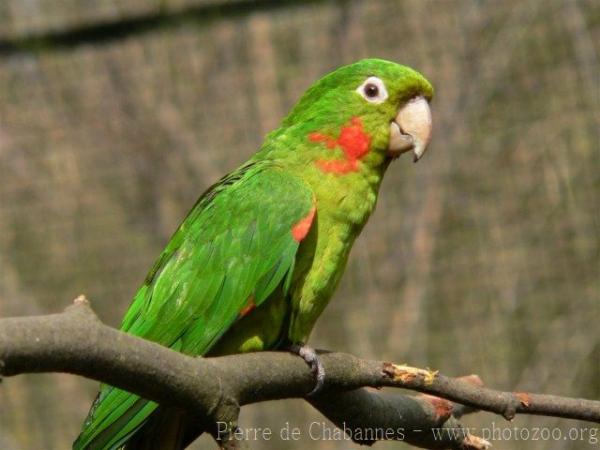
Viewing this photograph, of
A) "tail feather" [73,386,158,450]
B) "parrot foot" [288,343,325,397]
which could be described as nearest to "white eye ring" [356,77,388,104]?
"parrot foot" [288,343,325,397]

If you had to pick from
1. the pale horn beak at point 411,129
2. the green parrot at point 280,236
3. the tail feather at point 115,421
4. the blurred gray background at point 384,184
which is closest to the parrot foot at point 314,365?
the green parrot at point 280,236

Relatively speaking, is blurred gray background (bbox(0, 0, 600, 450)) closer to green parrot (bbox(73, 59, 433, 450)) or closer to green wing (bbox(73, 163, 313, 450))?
green parrot (bbox(73, 59, 433, 450))

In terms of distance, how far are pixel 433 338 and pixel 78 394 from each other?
1853 millimetres

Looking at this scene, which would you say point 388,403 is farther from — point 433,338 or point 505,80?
point 505,80

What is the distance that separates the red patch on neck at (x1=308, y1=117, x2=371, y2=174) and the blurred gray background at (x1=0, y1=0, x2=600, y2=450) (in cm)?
218

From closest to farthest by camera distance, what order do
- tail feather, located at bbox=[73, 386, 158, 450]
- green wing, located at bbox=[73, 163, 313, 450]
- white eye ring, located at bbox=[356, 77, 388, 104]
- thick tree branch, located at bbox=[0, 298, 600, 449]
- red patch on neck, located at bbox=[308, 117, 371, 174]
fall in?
thick tree branch, located at bbox=[0, 298, 600, 449] → tail feather, located at bbox=[73, 386, 158, 450] → green wing, located at bbox=[73, 163, 313, 450] → red patch on neck, located at bbox=[308, 117, 371, 174] → white eye ring, located at bbox=[356, 77, 388, 104]

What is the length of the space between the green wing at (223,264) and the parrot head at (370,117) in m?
0.21

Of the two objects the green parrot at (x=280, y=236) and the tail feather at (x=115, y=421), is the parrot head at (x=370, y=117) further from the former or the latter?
the tail feather at (x=115, y=421)

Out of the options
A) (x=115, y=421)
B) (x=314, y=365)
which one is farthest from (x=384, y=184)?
(x=115, y=421)

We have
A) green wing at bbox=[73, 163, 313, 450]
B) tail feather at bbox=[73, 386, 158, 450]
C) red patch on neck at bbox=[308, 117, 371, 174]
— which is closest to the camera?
tail feather at bbox=[73, 386, 158, 450]

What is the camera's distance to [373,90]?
2918 millimetres

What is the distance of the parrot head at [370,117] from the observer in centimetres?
287

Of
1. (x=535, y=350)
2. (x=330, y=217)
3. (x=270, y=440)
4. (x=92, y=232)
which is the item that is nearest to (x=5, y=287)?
(x=92, y=232)

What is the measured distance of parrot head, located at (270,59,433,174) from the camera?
2869 mm
